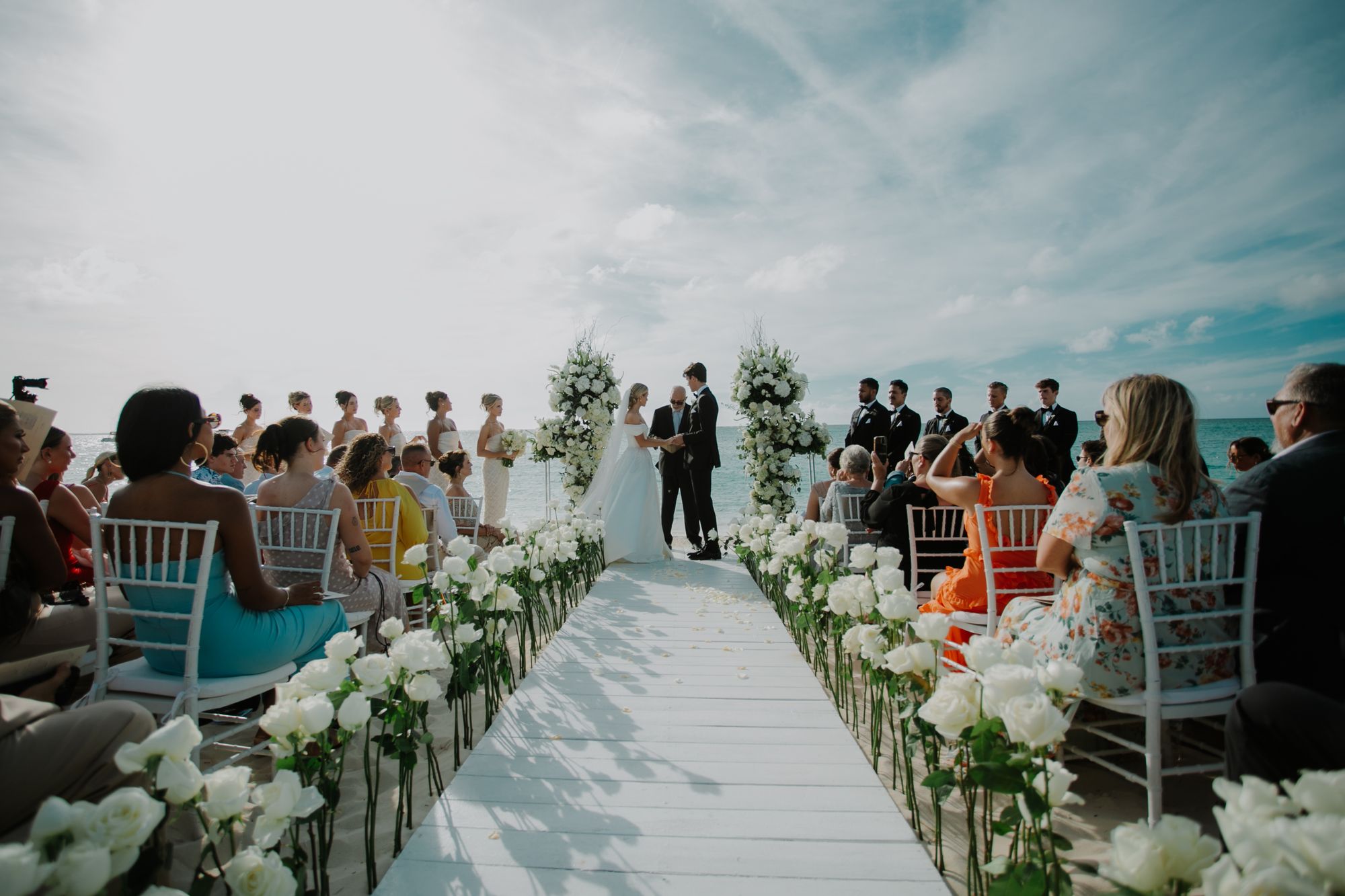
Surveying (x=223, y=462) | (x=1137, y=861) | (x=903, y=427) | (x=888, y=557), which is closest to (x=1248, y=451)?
(x=903, y=427)

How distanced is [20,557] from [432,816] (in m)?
1.98

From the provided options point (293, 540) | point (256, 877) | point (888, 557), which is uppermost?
point (293, 540)

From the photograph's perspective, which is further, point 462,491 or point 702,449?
point 702,449

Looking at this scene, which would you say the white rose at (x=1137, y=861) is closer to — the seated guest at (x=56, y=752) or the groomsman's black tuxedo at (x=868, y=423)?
the seated guest at (x=56, y=752)

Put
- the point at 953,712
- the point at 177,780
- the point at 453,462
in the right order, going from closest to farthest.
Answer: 1. the point at 177,780
2. the point at 953,712
3. the point at 453,462

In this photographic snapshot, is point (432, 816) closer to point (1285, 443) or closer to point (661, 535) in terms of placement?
point (1285, 443)

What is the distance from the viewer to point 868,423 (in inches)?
Answer: 315

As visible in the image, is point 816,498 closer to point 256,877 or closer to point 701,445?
point 701,445

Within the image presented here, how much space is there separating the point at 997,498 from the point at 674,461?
528 cm

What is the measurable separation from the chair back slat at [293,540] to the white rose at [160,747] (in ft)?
7.30

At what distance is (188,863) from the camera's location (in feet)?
6.75

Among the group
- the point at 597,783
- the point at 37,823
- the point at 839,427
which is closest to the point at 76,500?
the point at 597,783

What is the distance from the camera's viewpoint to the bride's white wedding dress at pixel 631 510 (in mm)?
8156

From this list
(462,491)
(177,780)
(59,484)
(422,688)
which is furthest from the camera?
(462,491)
